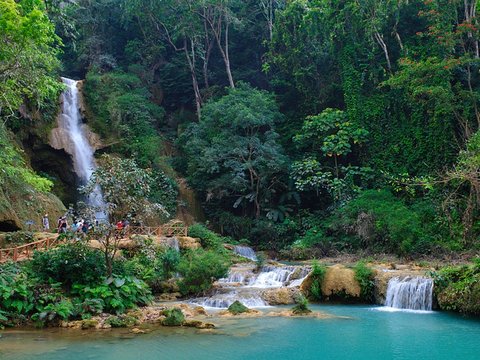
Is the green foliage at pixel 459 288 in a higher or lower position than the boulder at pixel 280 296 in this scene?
higher

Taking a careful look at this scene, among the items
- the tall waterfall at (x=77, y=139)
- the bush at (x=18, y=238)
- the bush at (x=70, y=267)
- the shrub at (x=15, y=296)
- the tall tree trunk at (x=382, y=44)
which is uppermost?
the tall tree trunk at (x=382, y=44)

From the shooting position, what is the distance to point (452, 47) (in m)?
23.4

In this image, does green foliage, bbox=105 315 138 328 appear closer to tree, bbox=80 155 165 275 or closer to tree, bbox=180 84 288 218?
tree, bbox=80 155 165 275

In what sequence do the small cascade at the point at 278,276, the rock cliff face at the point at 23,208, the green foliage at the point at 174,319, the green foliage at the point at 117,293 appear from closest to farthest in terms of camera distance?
the green foliage at the point at 174,319, the green foliage at the point at 117,293, the small cascade at the point at 278,276, the rock cliff face at the point at 23,208

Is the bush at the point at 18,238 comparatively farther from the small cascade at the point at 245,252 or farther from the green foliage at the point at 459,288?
the green foliage at the point at 459,288

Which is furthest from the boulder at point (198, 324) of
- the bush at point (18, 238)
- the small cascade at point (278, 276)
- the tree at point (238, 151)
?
the tree at point (238, 151)

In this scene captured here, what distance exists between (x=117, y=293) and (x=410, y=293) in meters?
8.83

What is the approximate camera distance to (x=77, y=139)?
28.9m

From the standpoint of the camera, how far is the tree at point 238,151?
28.2 m

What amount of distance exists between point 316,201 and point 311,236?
168 inches

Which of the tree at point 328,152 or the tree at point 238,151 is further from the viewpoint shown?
the tree at point 238,151

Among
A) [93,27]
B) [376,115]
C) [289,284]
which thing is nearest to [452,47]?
[376,115]

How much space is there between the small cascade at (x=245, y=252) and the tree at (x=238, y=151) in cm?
293

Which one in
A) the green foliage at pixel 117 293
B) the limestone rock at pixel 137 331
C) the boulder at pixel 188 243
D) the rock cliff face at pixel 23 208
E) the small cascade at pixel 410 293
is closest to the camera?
the limestone rock at pixel 137 331
